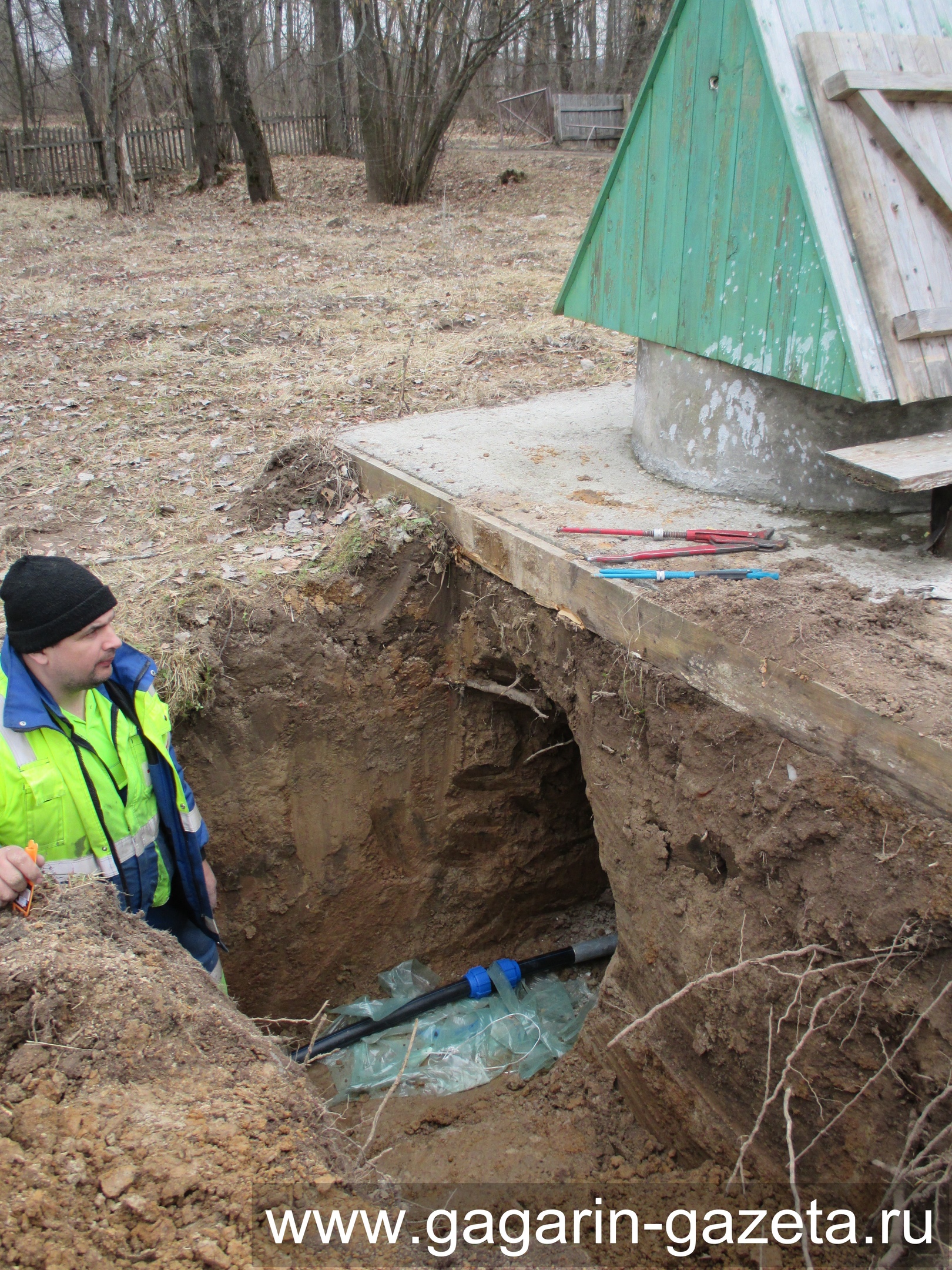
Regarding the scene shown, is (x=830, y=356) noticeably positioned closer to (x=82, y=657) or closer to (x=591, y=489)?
(x=591, y=489)

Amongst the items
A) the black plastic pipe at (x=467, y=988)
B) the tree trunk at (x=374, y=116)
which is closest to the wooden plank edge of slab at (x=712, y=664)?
the black plastic pipe at (x=467, y=988)

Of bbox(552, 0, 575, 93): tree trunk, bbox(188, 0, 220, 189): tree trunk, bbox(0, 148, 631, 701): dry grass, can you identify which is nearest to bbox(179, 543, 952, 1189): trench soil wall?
bbox(0, 148, 631, 701): dry grass

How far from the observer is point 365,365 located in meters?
7.66

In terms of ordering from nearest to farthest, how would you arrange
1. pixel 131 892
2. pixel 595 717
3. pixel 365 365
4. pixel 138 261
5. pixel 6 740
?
1. pixel 6 740
2. pixel 131 892
3. pixel 595 717
4. pixel 365 365
5. pixel 138 261

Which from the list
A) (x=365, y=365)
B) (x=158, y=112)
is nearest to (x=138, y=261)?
(x=365, y=365)

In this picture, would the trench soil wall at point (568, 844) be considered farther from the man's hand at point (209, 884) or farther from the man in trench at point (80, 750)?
the man in trench at point (80, 750)

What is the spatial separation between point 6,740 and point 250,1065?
1.37m

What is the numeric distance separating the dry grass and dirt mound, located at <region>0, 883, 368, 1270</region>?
6.30 feet

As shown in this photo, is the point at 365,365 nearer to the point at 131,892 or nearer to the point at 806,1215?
the point at 131,892

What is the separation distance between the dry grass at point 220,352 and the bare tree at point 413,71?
0.70 metres

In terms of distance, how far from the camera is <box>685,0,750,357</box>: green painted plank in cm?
380

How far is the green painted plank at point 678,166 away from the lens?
4.07 meters

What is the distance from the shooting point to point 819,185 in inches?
142

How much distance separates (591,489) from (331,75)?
60.2ft
